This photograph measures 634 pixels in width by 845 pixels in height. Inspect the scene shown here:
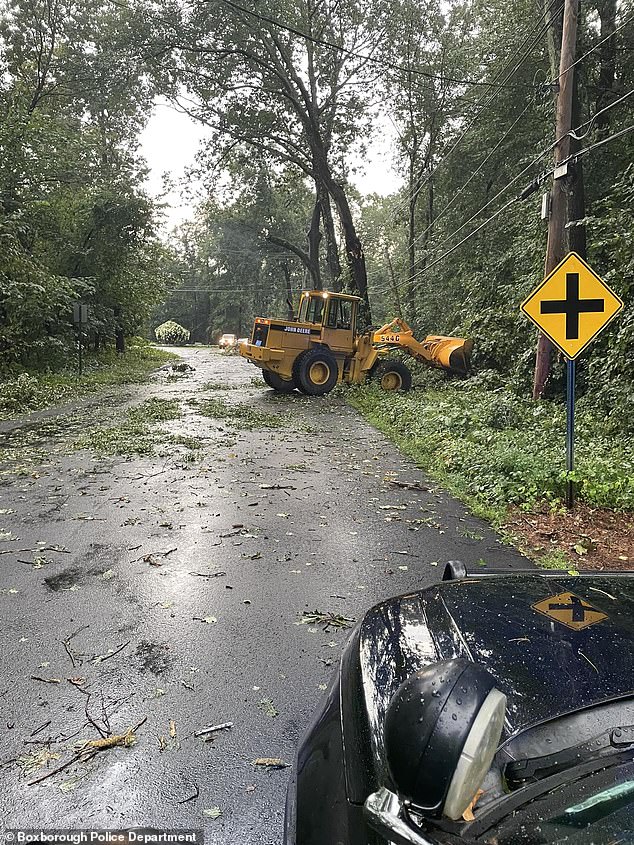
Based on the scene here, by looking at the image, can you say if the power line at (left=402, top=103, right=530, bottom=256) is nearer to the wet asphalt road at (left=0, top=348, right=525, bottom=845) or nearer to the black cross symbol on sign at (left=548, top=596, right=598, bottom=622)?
the wet asphalt road at (left=0, top=348, right=525, bottom=845)

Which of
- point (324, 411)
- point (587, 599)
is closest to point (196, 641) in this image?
point (587, 599)

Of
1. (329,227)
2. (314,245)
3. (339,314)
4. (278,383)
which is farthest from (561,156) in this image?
(314,245)

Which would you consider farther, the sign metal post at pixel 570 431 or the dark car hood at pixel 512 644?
the sign metal post at pixel 570 431

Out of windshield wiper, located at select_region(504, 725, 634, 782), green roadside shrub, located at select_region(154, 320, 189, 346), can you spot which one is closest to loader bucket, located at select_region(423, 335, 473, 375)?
windshield wiper, located at select_region(504, 725, 634, 782)

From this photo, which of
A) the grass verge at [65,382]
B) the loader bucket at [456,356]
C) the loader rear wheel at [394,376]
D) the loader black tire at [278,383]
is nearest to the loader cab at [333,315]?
the loader rear wheel at [394,376]

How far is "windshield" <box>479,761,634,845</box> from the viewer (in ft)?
3.66

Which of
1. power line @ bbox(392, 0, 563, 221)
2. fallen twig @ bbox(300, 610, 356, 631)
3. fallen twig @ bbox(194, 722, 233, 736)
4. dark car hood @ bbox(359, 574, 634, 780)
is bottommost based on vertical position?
fallen twig @ bbox(194, 722, 233, 736)

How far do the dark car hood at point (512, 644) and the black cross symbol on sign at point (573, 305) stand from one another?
4525 millimetres

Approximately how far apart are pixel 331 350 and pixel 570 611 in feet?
52.7

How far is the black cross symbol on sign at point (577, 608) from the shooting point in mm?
1942

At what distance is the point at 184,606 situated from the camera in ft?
13.9

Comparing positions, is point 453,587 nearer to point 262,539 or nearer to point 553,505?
point 262,539

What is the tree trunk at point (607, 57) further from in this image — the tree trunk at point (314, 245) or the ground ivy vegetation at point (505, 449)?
the tree trunk at point (314, 245)

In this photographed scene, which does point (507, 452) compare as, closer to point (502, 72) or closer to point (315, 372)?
point (315, 372)
